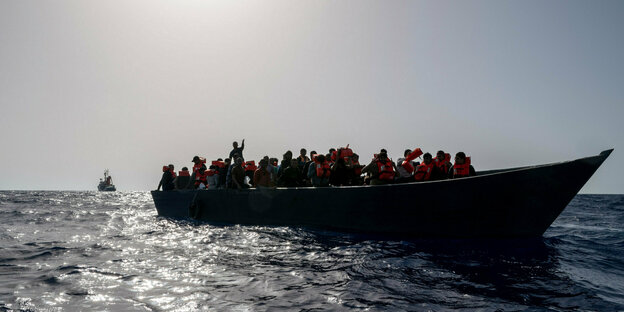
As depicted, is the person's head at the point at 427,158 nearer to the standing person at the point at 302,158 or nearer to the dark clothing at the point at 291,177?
the dark clothing at the point at 291,177

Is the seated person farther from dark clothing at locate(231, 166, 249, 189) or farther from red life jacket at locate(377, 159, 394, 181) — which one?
red life jacket at locate(377, 159, 394, 181)

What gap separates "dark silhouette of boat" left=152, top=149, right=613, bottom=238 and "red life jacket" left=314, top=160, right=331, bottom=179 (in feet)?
2.90

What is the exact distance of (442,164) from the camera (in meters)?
8.97

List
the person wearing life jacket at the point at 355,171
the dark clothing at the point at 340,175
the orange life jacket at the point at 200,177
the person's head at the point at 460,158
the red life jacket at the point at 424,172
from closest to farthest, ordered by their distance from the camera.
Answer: the person's head at the point at 460,158 < the red life jacket at the point at 424,172 < the dark clothing at the point at 340,175 < the person wearing life jacket at the point at 355,171 < the orange life jacket at the point at 200,177

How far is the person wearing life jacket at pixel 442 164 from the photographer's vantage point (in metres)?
8.87

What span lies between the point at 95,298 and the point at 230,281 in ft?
5.20

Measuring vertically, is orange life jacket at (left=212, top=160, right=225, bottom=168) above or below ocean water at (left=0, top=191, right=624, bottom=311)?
above

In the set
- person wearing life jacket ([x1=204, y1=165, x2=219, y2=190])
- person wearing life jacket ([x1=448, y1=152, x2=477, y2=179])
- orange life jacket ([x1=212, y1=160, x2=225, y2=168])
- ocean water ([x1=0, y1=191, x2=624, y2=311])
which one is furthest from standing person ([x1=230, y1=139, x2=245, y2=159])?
person wearing life jacket ([x1=448, y1=152, x2=477, y2=179])

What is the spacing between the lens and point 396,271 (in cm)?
543

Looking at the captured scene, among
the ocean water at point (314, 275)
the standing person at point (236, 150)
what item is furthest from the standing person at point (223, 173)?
the ocean water at point (314, 275)

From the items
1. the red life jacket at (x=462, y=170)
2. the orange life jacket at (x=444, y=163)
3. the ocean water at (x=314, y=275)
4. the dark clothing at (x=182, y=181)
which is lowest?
the ocean water at (x=314, y=275)

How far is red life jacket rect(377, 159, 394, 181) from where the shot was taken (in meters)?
9.03

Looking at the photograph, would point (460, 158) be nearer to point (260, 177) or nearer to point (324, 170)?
point (324, 170)

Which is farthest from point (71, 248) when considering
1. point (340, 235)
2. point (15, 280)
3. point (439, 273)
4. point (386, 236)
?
point (439, 273)
